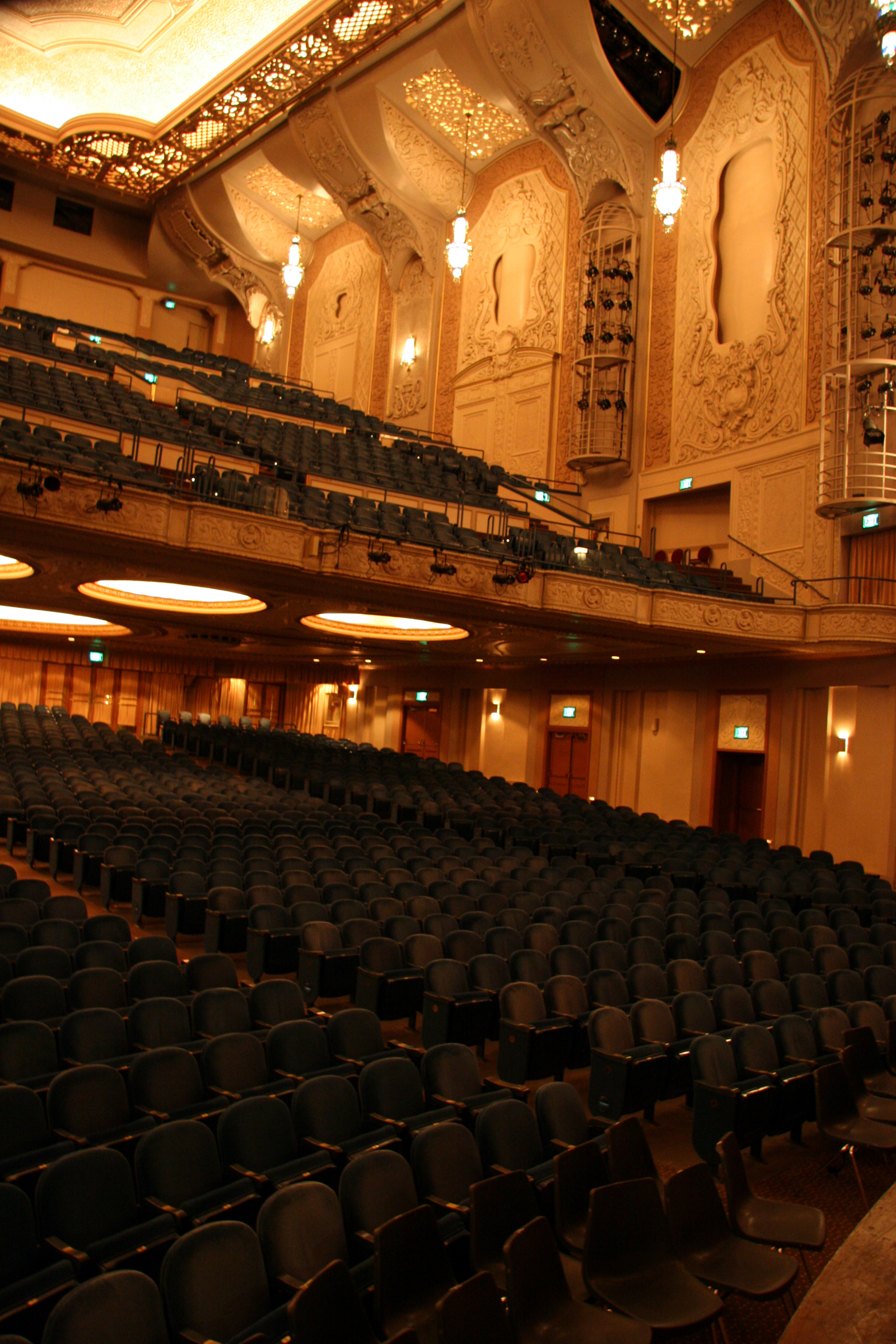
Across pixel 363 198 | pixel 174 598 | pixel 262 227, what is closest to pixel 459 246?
pixel 174 598

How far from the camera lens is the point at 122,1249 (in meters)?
3.04

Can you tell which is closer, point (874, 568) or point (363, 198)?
point (874, 568)

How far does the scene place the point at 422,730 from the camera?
2302 centimetres

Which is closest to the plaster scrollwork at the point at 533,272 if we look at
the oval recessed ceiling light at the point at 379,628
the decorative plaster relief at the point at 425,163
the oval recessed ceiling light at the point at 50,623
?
the decorative plaster relief at the point at 425,163

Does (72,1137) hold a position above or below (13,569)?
below

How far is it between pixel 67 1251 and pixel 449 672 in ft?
63.9

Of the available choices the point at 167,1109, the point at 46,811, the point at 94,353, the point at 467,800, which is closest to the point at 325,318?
the point at 94,353

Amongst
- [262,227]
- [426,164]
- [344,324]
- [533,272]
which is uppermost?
[262,227]

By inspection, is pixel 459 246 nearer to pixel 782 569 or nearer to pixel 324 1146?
pixel 782 569

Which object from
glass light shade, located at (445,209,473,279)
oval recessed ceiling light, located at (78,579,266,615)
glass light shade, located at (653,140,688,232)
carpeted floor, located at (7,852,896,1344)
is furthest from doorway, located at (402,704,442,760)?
carpeted floor, located at (7,852,896,1344)

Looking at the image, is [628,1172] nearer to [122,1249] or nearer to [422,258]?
[122,1249]

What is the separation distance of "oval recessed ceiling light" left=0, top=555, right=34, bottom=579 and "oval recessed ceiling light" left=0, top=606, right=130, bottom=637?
5.81 meters

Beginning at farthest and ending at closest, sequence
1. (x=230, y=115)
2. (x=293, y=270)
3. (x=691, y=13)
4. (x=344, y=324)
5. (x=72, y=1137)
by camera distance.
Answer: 1. (x=344, y=324)
2. (x=230, y=115)
3. (x=293, y=270)
4. (x=691, y=13)
5. (x=72, y=1137)

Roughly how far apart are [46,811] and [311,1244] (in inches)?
317
